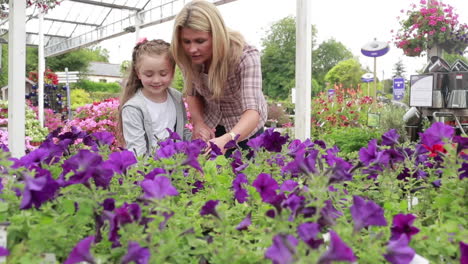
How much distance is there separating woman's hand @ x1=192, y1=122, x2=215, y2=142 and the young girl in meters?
0.08

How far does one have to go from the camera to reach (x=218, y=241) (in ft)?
2.74

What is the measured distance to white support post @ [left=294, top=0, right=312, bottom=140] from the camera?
3.57m

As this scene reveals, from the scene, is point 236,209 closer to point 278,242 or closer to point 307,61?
point 278,242

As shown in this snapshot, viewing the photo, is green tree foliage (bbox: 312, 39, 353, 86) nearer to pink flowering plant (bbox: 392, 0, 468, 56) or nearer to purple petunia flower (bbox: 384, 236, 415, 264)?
pink flowering plant (bbox: 392, 0, 468, 56)

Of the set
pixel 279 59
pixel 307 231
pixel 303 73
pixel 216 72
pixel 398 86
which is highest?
pixel 279 59

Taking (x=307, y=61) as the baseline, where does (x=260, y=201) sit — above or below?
below

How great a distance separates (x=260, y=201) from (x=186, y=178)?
1.43 ft

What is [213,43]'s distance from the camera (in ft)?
7.18

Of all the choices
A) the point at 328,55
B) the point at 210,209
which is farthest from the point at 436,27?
the point at 328,55

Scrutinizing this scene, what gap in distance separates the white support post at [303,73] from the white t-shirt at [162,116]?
1.32 meters

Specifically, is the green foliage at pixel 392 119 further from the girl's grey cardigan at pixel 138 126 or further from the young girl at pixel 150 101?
the girl's grey cardigan at pixel 138 126

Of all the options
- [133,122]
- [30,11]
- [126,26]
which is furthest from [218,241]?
[30,11]

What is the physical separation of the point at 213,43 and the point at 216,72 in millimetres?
177

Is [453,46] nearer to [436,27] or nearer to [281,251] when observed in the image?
[436,27]
